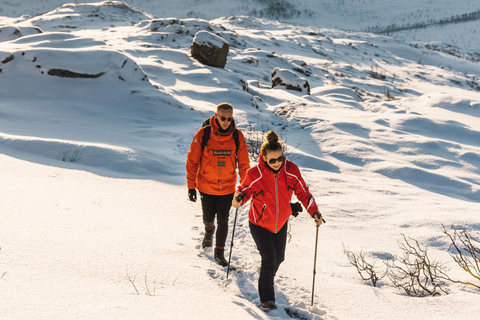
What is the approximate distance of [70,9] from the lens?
3891 cm

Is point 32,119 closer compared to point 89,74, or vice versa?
point 32,119

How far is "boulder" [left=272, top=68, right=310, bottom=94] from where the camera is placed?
1681cm

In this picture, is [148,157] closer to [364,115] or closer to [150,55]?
[364,115]

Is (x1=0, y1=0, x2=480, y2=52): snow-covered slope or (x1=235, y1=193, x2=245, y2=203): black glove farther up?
(x1=0, y1=0, x2=480, y2=52): snow-covered slope

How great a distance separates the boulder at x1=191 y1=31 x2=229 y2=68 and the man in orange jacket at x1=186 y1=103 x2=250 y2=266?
557 inches

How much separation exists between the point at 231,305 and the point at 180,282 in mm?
519

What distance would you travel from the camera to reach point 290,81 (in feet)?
55.7

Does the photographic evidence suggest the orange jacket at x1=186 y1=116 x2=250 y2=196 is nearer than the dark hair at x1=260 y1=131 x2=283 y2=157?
No

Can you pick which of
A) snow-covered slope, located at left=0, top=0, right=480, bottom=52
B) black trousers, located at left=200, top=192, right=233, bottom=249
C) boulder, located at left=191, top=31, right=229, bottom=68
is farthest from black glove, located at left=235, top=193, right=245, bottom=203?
snow-covered slope, located at left=0, top=0, right=480, bottom=52

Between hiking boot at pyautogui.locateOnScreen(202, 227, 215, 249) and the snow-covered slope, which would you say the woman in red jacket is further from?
the snow-covered slope

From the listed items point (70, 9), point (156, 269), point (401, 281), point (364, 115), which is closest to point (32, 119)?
point (156, 269)

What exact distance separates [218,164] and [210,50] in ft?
47.3

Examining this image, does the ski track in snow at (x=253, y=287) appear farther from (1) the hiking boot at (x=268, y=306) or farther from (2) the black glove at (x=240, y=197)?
(2) the black glove at (x=240, y=197)

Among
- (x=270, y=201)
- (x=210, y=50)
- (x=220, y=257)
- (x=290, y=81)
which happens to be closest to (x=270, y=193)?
(x=270, y=201)
